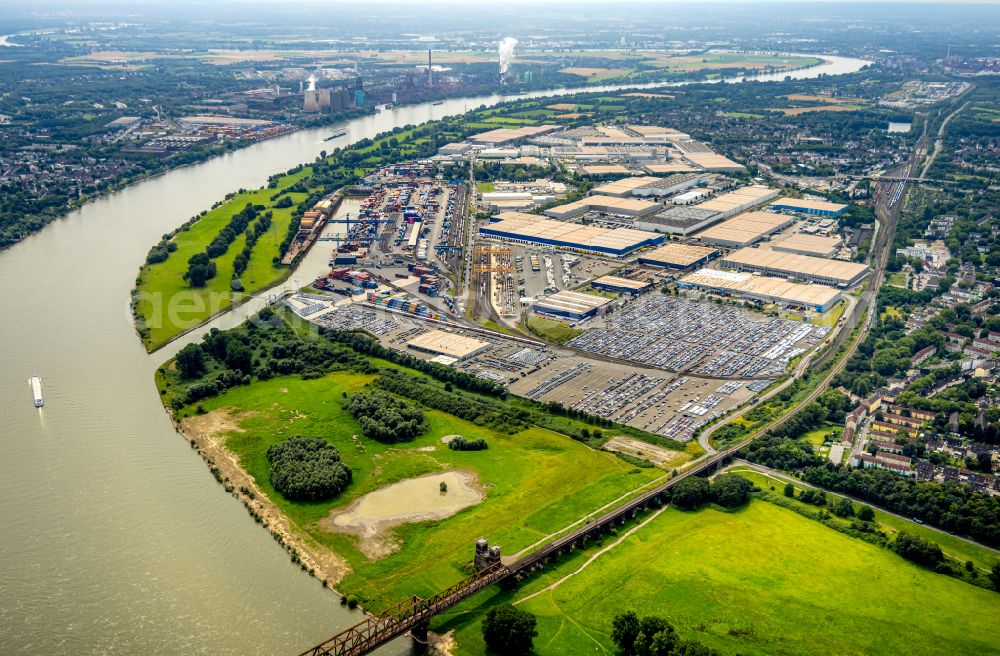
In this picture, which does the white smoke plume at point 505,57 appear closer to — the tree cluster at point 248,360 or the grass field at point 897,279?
the grass field at point 897,279

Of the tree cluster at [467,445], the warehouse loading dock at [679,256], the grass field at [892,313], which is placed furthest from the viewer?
the warehouse loading dock at [679,256]

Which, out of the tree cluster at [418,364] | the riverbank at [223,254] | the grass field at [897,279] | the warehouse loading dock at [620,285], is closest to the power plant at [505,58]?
the riverbank at [223,254]

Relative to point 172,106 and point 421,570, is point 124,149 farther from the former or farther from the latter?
point 421,570

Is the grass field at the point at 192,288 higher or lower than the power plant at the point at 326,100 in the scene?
lower

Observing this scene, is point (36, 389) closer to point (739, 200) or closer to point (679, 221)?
point (679, 221)

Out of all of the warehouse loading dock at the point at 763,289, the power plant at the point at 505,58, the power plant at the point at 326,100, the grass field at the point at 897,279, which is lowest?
the grass field at the point at 897,279

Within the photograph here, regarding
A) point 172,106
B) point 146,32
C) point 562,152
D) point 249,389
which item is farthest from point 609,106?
point 146,32
